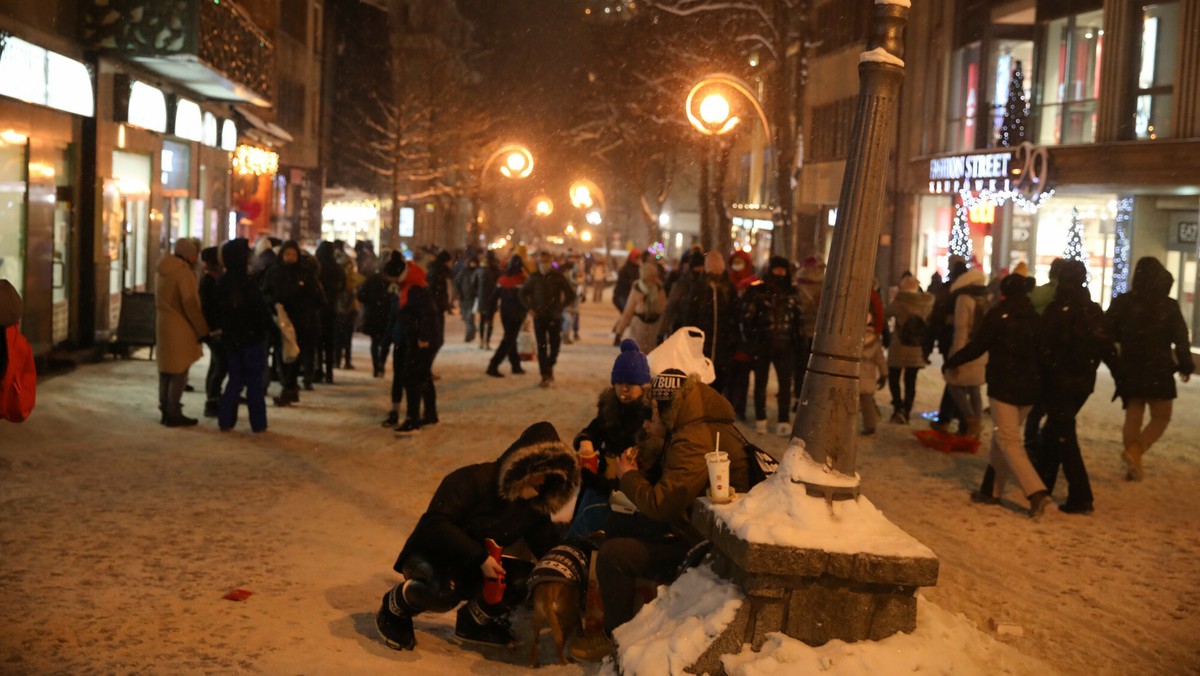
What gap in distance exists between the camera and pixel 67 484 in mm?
9133

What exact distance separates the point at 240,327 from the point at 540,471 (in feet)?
21.6

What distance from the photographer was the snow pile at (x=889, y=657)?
464cm

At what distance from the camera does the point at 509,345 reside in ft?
57.7

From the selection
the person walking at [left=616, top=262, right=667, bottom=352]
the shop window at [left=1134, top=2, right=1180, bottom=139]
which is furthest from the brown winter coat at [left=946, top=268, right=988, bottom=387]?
the shop window at [left=1134, top=2, right=1180, bottom=139]

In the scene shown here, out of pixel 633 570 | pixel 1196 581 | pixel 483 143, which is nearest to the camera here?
pixel 633 570

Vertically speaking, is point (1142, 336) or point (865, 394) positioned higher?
point (1142, 336)

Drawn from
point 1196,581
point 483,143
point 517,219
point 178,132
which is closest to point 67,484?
point 1196,581

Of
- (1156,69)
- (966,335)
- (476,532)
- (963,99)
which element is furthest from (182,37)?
(963,99)

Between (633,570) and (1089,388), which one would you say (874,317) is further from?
(633,570)

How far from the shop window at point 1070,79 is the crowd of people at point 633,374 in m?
9.85

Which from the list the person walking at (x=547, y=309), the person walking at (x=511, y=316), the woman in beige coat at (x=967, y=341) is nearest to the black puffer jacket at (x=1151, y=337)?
the woman in beige coat at (x=967, y=341)

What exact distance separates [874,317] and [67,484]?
26.0 ft

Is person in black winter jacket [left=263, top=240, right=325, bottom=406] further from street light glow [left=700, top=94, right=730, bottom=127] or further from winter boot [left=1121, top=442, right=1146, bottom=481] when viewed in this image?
winter boot [left=1121, top=442, right=1146, bottom=481]

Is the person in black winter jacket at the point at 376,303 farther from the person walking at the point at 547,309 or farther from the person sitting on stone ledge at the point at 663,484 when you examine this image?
the person sitting on stone ledge at the point at 663,484
